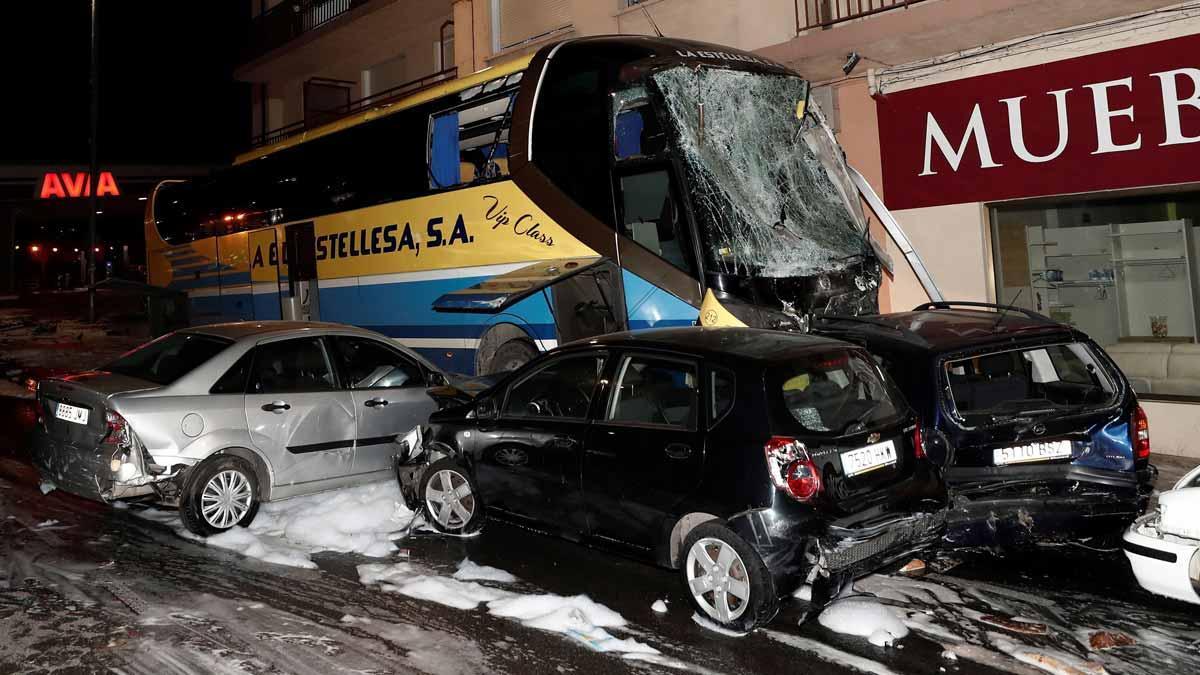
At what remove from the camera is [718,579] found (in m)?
4.66

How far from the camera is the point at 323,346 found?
24.0 feet

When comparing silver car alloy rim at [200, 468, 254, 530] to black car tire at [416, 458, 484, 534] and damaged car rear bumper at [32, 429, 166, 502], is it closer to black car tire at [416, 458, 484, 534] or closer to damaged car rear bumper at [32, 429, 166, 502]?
damaged car rear bumper at [32, 429, 166, 502]

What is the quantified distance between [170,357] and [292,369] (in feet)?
3.11

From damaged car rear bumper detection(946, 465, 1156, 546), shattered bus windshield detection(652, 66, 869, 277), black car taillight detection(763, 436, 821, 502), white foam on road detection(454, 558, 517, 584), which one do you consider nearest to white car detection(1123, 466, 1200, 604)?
damaged car rear bumper detection(946, 465, 1156, 546)

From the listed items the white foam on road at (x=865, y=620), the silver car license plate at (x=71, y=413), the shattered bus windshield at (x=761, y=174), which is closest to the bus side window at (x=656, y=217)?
the shattered bus windshield at (x=761, y=174)

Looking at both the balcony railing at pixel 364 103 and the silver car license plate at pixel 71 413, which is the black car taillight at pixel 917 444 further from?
the balcony railing at pixel 364 103

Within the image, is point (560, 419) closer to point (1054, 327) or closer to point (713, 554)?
point (713, 554)

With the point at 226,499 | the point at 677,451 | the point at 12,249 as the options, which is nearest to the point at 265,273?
the point at 226,499

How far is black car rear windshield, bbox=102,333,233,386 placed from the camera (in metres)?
6.72

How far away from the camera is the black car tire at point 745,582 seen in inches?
175

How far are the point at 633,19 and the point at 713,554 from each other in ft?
35.8

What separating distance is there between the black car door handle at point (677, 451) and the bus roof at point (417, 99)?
17.3ft

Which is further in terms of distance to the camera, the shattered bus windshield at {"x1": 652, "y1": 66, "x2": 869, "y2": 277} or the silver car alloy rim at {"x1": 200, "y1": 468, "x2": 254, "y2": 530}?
the shattered bus windshield at {"x1": 652, "y1": 66, "x2": 869, "y2": 277}

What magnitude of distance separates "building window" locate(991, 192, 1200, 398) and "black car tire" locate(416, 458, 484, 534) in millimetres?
6778
